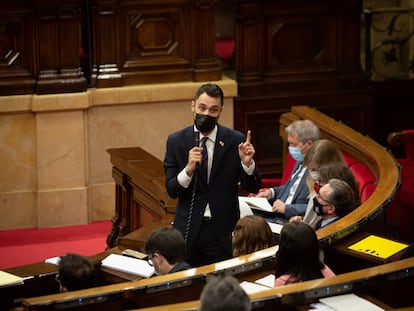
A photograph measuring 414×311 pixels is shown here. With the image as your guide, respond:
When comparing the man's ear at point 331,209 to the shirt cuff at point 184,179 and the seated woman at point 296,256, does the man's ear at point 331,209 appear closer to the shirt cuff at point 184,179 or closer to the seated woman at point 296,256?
the shirt cuff at point 184,179

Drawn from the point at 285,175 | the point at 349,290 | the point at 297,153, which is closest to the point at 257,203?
the point at 297,153

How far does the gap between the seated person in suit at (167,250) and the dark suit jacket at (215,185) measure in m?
0.59

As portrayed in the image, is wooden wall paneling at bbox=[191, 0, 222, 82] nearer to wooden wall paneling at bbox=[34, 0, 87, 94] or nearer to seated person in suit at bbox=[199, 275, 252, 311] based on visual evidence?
wooden wall paneling at bbox=[34, 0, 87, 94]

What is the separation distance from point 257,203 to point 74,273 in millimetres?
2386

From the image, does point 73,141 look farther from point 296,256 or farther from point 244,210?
point 296,256

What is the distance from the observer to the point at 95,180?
30.5 ft

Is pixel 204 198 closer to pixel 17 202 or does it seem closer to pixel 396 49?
pixel 17 202

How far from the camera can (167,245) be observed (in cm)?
518

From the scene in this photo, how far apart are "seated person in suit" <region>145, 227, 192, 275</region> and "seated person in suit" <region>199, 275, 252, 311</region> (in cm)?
143

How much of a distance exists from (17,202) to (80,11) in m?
1.68

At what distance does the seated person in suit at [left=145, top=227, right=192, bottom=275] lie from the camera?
517cm

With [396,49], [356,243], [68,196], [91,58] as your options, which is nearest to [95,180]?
[68,196]

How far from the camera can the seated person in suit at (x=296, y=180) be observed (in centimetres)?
698

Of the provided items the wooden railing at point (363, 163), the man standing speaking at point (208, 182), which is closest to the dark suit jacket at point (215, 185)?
the man standing speaking at point (208, 182)
